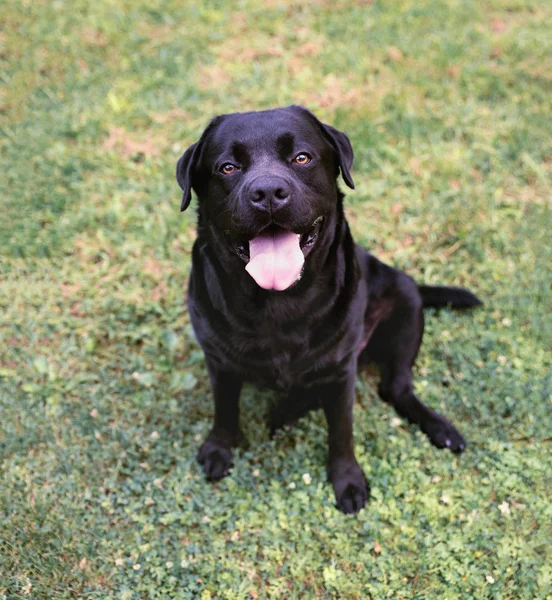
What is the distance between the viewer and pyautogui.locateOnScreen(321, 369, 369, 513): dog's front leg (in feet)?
8.86

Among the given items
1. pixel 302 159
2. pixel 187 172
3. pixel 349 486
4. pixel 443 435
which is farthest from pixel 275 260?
pixel 443 435

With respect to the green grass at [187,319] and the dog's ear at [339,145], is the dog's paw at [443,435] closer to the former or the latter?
the green grass at [187,319]

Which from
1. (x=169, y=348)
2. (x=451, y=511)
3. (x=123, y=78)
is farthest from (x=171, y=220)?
(x=451, y=511)

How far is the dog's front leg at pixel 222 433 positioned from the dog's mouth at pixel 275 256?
0.76 metres

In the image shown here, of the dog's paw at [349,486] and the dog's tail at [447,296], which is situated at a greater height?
the dog's tail at [447,296]

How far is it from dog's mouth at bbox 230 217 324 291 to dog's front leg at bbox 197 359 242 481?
0.76 m

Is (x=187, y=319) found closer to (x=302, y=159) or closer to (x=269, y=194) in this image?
(x=302, y=159)

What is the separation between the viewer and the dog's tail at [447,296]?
349 centimetres

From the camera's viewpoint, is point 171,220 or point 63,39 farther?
point 63,39

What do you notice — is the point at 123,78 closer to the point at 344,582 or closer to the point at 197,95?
the point at 197,95

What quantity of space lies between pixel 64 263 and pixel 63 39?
9.17 feet

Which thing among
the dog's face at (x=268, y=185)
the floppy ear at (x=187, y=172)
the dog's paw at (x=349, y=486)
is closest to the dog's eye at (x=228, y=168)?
the dog's face at (x=268, y=185)

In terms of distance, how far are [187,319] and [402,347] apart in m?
1.25

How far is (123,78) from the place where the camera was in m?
5.29
